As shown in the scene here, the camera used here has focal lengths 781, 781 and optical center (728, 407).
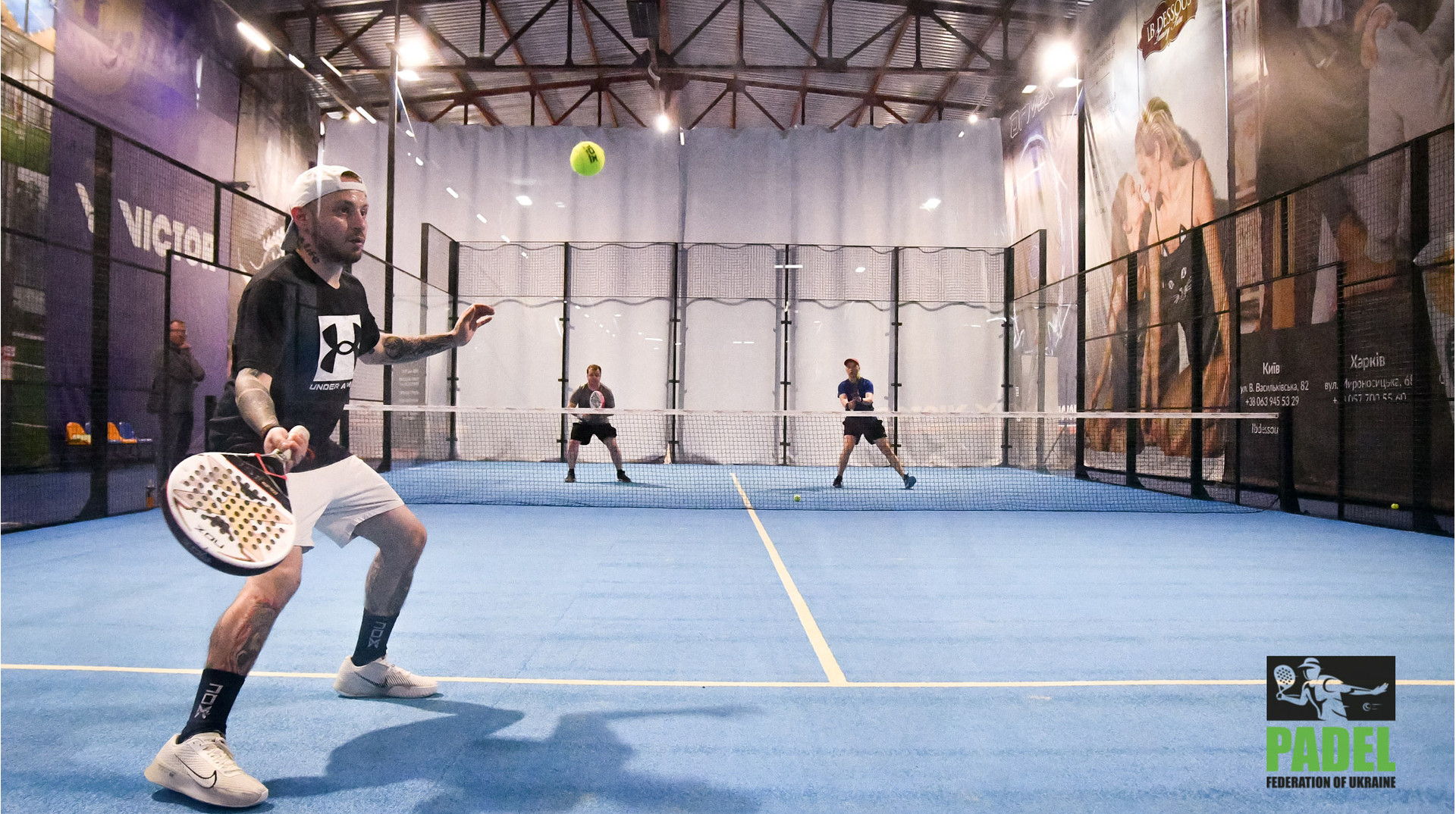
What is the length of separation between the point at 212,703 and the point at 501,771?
738 mm

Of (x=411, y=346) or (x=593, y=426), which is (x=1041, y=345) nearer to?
(x=593, y=426)

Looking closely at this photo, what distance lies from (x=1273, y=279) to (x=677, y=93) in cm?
1023

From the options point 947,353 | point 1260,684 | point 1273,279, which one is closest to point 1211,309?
point 1273,279

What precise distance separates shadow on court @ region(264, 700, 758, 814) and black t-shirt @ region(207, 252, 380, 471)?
822mm

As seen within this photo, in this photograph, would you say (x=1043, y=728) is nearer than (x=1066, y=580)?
Yes

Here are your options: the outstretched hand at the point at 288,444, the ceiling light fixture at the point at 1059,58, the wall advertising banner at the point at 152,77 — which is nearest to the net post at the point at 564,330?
the wall advertising banner at the point at 152,77

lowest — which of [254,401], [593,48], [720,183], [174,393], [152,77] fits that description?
[254,401]

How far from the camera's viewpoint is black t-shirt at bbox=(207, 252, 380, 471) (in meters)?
2.10

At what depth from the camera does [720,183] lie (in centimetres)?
1400

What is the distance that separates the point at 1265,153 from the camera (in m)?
7.82

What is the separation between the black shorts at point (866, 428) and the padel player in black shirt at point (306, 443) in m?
7.58

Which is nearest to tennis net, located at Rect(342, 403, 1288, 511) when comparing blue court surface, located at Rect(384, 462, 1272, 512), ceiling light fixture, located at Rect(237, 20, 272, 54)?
blue court surface, located at Rect(384, 462, 1272, 512)

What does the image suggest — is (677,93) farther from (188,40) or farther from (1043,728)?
(1043,728)

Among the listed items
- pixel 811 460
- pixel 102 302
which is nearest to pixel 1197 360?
pixel 811 460
